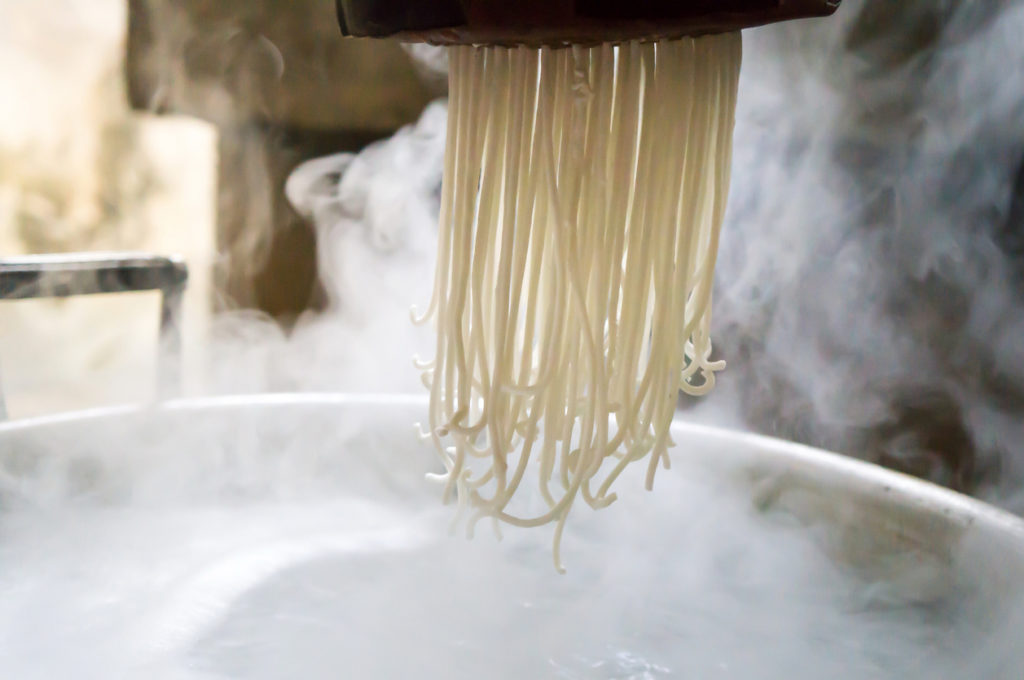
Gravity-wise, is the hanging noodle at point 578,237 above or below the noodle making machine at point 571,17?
below

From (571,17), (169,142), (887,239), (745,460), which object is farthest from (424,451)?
(169,142)

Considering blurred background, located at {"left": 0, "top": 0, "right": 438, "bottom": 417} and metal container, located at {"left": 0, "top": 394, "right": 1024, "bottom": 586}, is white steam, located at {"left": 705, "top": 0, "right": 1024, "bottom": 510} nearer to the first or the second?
metal container, located at {"left": 0, "top": 394, "right": 1024, "bottom": 586}

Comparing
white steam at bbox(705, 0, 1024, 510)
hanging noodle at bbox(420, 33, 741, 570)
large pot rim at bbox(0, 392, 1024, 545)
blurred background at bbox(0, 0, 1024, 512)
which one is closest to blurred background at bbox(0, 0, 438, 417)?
blurred background at bbox(0, 0, 1024, 512)

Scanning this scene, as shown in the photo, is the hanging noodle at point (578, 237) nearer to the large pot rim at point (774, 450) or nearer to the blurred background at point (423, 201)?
the large pot rim at point (774, 450)

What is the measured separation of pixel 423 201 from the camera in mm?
2021

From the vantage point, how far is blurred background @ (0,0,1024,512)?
6.25ft

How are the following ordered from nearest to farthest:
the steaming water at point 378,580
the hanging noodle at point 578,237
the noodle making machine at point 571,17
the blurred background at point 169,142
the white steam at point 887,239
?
the noodle making machine at point 571,17 < the hanging noodle at point 578,237 < the steaming water at point 378,580 < the white steam at point 887,239 < the blurred background at point 169,142

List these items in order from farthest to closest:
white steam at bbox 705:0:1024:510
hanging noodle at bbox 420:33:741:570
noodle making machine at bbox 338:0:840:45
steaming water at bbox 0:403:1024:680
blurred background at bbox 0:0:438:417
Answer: blurred background at bbox 0:0:438:417, white steam at bbox 705:0:1024:510, steaming water at bbox 0:403:1024:680, hanging noodle at bbox 420:33:741:570, noodle making machine at bbox 338:0:840:45

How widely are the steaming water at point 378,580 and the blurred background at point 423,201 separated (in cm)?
44

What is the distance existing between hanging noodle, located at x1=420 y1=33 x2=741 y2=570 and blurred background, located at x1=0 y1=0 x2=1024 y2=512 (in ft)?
3.36

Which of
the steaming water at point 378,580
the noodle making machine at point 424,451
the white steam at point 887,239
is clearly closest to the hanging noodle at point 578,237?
the noodle making machine at point 424,451

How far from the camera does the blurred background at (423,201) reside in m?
1.91

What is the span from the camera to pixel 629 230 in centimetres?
86

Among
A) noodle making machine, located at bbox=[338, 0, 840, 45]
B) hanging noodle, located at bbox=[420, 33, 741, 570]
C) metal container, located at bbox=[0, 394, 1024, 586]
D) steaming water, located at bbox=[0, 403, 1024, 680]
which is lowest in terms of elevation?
steaming water, located at bbox=[0, 403, 1024, 680]
